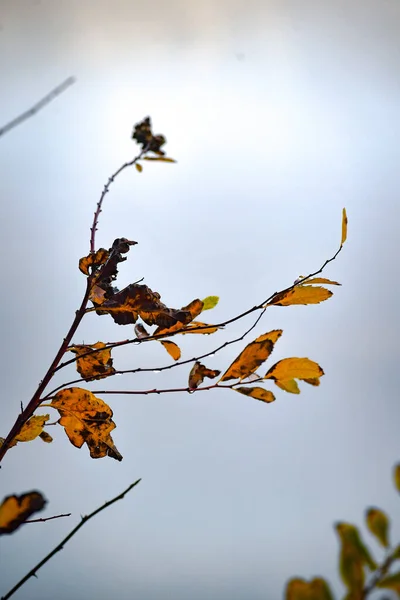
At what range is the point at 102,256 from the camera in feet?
3.02

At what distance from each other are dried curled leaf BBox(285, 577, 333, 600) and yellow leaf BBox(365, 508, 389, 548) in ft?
0.15

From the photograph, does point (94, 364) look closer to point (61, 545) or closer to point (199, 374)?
point (199, 374)

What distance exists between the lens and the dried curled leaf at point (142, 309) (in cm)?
87

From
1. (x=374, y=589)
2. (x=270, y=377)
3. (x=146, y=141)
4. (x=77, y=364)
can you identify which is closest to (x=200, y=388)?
(x=270, y=377)

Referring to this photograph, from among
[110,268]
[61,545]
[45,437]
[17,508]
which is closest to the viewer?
[17,508]

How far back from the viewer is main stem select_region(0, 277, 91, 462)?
0.72 metres

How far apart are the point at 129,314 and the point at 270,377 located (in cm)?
25

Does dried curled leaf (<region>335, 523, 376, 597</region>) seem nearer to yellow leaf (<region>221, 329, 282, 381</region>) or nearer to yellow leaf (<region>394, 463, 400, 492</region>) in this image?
yellow leaf (<region>394, 463, 400, 492</region>)

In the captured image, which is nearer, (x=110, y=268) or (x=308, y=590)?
(x=308, y=590)

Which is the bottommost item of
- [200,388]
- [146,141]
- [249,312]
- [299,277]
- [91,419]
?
[91,419]

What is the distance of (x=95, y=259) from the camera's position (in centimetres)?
92

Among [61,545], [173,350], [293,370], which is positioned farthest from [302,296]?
[61,545]

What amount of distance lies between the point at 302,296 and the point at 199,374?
0.68 feet

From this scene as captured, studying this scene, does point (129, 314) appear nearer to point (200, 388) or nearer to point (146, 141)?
point (200, 388)
